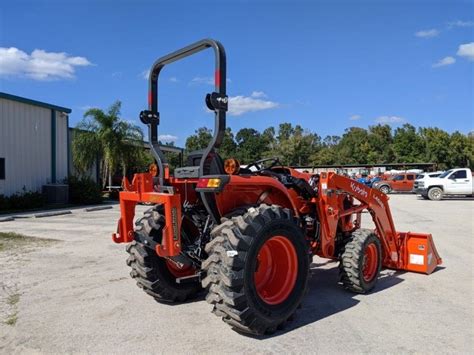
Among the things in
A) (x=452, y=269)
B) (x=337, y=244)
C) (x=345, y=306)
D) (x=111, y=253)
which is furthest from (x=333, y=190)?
(x=111, y=253)

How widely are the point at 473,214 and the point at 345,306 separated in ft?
48.0

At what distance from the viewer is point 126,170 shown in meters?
27.6

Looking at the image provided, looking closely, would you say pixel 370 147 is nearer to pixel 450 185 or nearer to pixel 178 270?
pixel 450 185

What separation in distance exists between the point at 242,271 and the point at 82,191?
66.4ft

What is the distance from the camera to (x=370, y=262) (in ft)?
21.0

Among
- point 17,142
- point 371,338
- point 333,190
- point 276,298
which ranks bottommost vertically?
point 371,338

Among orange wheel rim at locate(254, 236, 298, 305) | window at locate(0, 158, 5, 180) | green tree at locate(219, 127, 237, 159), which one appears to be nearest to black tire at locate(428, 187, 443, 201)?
green tree at locate(219, 127, 237, 159)

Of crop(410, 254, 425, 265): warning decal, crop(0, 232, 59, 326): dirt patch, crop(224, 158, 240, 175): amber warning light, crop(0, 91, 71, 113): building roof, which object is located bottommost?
crop(0, 232, 59, 326): dirt patch

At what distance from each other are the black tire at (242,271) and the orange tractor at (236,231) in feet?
0.03

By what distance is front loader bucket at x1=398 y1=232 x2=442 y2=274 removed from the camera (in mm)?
7184

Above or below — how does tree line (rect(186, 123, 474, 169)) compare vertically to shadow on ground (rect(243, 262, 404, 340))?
above

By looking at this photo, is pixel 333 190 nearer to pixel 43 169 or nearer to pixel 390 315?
pixel 390 315

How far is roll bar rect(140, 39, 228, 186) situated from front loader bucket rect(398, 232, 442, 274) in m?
4.27

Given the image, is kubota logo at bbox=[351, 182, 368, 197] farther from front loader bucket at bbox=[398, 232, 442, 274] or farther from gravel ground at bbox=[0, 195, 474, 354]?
gravel ground at bbox=[0, 195, 474, 354]
